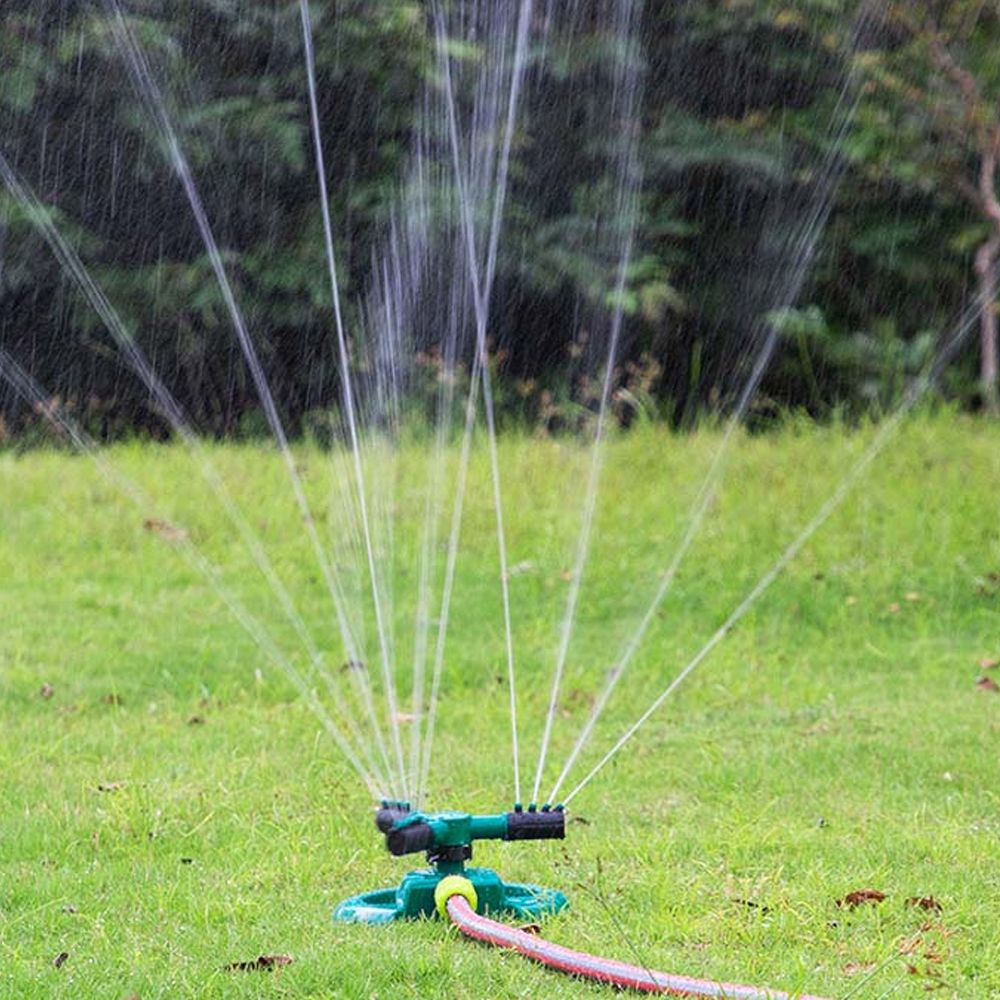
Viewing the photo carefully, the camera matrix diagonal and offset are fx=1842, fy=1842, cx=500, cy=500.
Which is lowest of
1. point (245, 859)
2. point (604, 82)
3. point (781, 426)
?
point (781, 426)

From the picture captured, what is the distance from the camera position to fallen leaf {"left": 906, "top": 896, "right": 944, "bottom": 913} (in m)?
4.21

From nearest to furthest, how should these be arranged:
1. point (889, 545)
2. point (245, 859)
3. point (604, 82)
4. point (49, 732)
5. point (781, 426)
Result: point (245, 859), point (49, 732), point (889, 545), point (781, 426), point (604, 82)

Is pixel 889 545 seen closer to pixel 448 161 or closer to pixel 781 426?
pixel 781 426

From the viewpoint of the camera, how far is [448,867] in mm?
3979

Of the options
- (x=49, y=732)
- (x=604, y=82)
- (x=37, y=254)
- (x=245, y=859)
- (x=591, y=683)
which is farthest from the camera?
(x=604, y=82)

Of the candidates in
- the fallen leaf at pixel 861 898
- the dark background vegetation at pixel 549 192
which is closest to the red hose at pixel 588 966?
the fallen leaf at pixel 861 898

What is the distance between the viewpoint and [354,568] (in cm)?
920

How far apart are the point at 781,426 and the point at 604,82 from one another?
3.87 meters

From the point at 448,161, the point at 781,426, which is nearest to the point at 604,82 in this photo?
the point at 448,161

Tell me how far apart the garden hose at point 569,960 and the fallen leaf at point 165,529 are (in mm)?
5748

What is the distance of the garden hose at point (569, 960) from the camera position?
3359 millimetres

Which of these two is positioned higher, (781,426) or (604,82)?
(604,82)

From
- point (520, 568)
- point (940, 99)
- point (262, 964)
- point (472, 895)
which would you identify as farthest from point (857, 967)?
point (940, 99)

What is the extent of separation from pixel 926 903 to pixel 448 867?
3.70 feet
